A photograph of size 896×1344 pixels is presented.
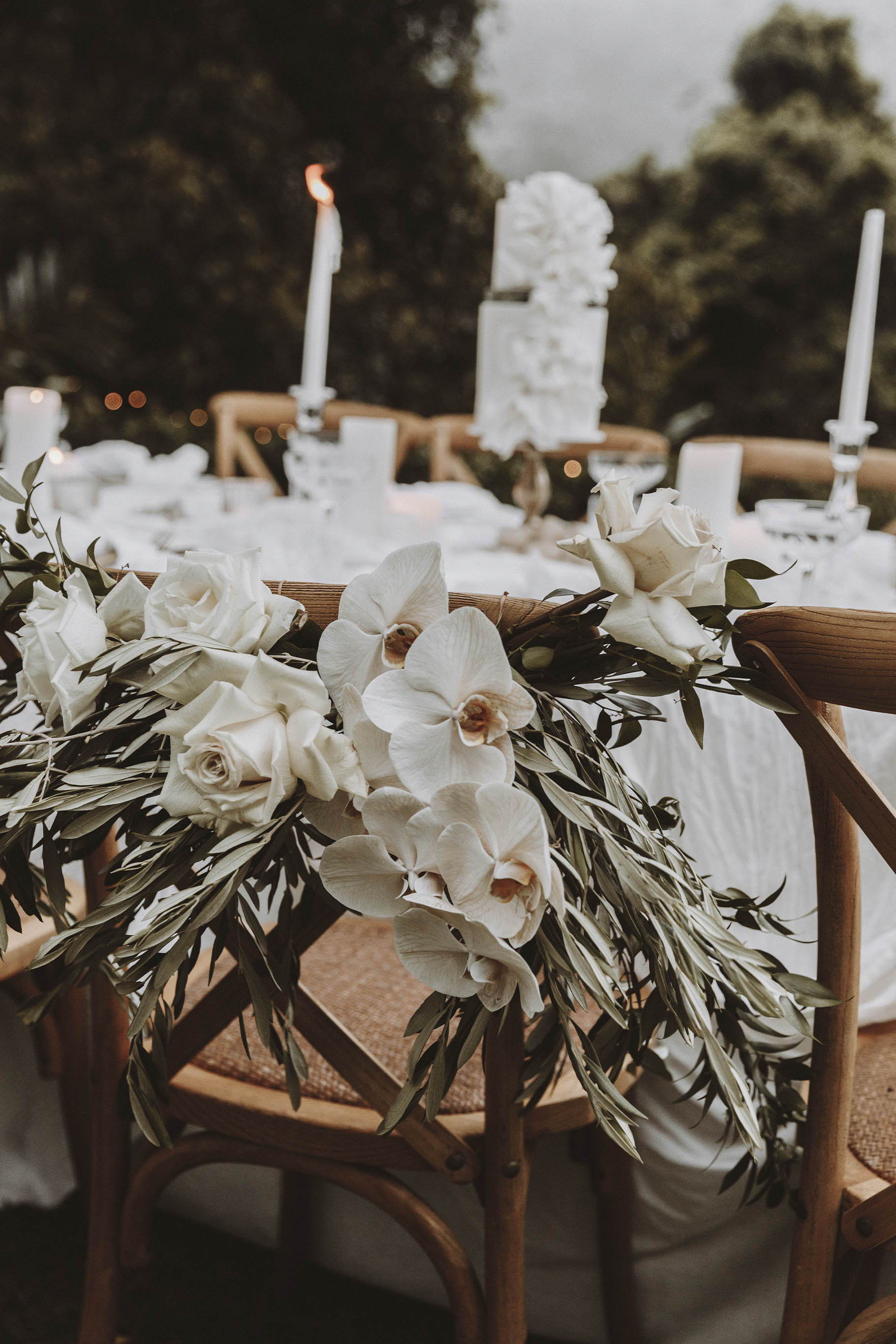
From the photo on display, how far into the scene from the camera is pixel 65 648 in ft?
1.99

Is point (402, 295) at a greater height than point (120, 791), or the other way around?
point (402, 295)

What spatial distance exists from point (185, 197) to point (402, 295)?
3.50 ft

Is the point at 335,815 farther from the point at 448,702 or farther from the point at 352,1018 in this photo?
the point at 352,1018

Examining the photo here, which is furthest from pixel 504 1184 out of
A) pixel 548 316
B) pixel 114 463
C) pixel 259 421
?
pixel 259 421

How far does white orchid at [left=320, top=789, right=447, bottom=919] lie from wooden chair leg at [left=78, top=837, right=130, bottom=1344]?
1.21 ft

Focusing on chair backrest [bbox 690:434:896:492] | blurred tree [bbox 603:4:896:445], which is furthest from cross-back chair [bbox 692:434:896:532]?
blurred tree [bbox 603:4:896:445]

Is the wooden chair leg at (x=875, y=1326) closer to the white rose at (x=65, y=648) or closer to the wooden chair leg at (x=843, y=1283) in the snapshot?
the wooden chair leg at (x=843, y=1283)

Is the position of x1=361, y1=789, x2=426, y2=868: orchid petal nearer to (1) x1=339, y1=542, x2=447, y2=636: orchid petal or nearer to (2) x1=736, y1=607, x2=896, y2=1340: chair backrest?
(1) x1=339, y1=542, x2=447, y2=636: orchid petal

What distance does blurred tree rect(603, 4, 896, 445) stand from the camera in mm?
5379

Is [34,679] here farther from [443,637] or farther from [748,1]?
[748,1]

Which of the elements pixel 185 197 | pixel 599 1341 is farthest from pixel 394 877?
pixel 185 197

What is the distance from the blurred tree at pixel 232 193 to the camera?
5.01 m

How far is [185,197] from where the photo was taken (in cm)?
514

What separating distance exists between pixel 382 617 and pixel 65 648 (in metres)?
0.18
